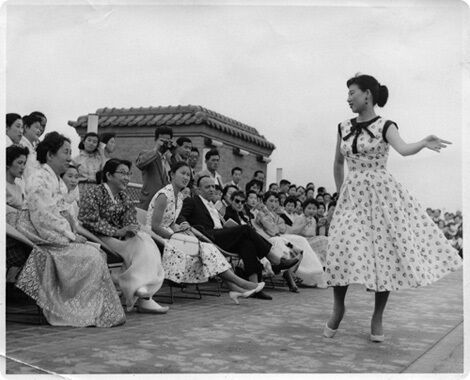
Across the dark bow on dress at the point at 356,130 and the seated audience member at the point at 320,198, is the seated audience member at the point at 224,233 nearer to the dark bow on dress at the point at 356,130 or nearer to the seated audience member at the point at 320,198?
the dark bow on dress at the point at 356,130

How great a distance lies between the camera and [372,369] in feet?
11.6

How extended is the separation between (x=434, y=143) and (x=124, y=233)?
2777 millimetres

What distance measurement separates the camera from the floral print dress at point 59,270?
4.37 m

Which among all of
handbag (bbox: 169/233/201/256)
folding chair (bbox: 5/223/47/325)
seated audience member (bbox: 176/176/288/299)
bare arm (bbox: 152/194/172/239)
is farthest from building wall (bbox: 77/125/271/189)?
folding chair (bbox: 5/223/47/325)

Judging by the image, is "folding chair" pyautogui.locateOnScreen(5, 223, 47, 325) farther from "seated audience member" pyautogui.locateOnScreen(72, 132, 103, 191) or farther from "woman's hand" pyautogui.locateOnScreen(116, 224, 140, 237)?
"seated audience member" pyautogui.locateOnScreen(72, 132, 103, 191)

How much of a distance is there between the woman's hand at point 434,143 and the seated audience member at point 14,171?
3.09 m

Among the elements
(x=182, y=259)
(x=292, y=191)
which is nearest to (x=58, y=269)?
(x=182, y=259)

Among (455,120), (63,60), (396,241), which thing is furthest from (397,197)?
(63,60)

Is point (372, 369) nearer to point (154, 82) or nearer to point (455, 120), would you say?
point (455, 120)

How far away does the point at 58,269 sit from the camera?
14.5 feet

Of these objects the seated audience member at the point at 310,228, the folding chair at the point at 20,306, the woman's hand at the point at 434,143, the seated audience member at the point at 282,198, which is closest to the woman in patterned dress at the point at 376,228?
the woman's hand at the point at 434,143

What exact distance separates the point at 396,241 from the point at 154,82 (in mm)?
2475

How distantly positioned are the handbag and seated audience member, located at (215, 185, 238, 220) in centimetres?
143

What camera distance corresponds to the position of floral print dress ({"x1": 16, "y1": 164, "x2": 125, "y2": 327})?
4.37m
